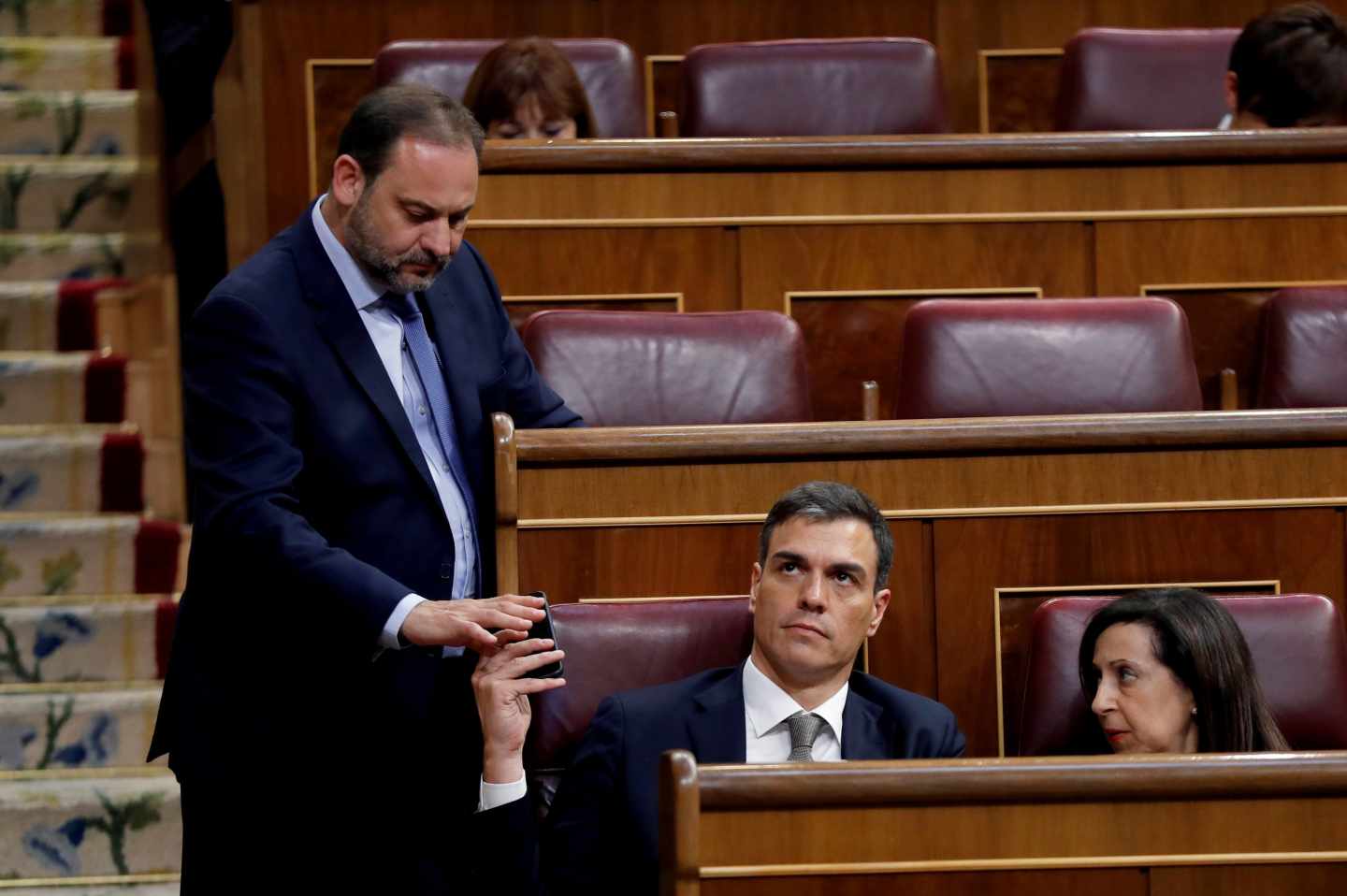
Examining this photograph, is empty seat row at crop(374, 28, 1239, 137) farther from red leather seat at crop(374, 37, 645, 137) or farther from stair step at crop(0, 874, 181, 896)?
stair step at crop(0, 874, 181, 896)

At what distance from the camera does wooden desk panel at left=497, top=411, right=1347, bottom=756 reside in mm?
782

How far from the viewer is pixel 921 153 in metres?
1.04

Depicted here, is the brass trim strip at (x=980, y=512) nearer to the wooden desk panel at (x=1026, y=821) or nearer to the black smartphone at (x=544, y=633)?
the black smartphone at (x=544, y=633)

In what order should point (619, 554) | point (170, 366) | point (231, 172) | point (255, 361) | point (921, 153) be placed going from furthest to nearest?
point (231, 172) → point (170, 366) → point (921, 153) → point (619, 554) → point (255, 361)

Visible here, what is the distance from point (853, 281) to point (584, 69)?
28 cm

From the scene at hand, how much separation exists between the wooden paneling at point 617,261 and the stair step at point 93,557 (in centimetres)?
24

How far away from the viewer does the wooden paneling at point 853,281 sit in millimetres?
1035

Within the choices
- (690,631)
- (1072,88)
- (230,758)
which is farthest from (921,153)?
(230,758)

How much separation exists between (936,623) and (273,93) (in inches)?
26.6

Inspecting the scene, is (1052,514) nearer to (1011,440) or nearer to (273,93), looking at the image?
(1011,440)

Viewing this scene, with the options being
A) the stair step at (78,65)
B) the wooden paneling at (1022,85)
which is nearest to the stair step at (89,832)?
the stair step at (78,65)

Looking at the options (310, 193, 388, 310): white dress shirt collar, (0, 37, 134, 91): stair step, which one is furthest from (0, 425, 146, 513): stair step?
(310, 193, 388, 310): white dress shirt collar

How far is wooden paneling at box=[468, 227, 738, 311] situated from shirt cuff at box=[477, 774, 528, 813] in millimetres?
401

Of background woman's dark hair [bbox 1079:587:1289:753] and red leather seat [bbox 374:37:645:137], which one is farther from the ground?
red leather seat [bbox 374:37:645:137]
